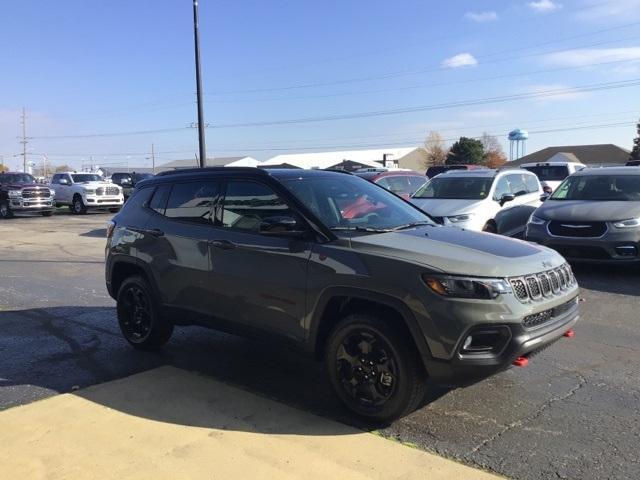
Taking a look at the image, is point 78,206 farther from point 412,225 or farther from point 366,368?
point 366,368

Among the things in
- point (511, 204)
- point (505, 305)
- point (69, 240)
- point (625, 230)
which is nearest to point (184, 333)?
point (505, 305)

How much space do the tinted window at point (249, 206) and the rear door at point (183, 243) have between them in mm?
186

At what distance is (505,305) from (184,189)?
3242 millimetres

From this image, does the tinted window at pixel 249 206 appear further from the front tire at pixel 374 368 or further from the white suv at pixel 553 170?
the white suv at pixel 553 170

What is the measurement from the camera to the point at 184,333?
654cm

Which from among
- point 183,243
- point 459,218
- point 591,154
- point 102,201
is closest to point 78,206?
point 102,201

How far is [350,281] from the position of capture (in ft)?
13.3

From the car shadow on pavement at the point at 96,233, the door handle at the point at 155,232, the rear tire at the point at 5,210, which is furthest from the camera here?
the rear tire at the point at 5,210

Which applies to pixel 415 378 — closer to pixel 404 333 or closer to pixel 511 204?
pixel 404 333

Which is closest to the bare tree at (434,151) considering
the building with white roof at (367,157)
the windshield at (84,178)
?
the building with white roof at (367,157)

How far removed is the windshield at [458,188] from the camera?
11727 mm

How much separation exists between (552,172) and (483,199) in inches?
384

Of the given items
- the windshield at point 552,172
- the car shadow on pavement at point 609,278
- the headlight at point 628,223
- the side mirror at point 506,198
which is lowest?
the car shadow on pavement at point 609,278

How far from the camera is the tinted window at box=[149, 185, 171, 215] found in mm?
5781
